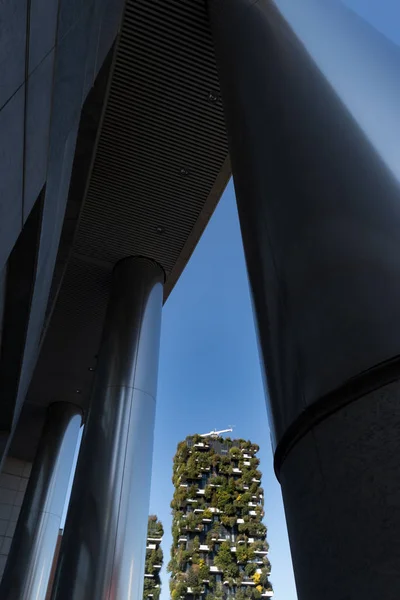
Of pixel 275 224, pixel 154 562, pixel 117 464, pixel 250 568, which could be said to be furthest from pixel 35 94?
pixel 250 568

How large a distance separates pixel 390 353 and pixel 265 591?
169 feet

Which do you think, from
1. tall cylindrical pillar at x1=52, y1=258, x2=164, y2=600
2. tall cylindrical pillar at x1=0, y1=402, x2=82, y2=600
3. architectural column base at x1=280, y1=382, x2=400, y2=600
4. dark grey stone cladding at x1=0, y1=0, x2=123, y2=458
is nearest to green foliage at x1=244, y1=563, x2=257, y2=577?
tall cylindrical pillar at x1=0, y1=402, x2=82, y2=600

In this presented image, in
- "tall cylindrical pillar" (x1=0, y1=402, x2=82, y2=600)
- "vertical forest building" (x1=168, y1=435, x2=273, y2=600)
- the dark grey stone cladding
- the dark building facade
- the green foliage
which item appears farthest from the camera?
the green foliage

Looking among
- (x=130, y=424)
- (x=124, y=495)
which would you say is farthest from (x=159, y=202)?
(x=124, y=495)

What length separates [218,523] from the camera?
47406mm

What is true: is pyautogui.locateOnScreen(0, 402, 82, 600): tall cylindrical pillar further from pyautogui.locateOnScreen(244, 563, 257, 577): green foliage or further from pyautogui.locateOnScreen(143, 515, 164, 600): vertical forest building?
pyautogui.locateOnScreen(244, 563, 257, 577): green foliage

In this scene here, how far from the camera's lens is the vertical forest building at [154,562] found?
4059cm

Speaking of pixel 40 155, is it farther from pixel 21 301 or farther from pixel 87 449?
pixel 87 449

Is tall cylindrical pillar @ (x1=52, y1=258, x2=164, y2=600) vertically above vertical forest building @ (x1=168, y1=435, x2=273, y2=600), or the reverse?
vertical forest building @ (x1=168, y1=435, x2=273, y2=600)

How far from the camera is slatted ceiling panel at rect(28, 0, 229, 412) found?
20.3ft

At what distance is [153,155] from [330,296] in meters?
6.69

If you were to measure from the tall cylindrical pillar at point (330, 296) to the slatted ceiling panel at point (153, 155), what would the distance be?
178 inches

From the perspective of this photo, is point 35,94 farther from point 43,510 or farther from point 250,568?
point 250,568

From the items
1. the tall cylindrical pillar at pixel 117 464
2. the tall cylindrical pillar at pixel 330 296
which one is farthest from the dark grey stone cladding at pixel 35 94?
the tall cylindrical pillar at pixel 117 464
